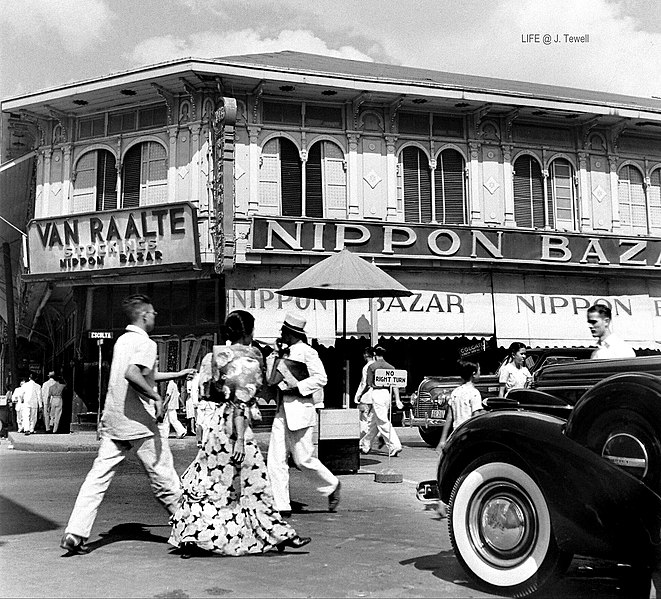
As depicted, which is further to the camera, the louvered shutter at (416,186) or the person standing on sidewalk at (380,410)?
the louvered shutter at (416,186)

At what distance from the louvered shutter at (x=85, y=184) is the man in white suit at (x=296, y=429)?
49.4 feet

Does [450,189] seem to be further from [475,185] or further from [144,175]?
[144,175]

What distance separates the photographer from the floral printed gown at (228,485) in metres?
5.62

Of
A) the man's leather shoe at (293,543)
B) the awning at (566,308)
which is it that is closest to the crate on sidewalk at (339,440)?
the man's leather shoe at (293,543)

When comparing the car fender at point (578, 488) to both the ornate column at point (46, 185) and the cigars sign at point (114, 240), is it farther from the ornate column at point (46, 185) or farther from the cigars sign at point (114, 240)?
the ornate column at point (46, 185)

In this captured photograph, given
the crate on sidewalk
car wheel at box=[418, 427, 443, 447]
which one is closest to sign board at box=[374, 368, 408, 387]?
the crate on sidewalk

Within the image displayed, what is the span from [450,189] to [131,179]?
8.33 m

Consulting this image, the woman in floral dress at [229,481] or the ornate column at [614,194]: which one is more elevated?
the ornate column at [614,194]

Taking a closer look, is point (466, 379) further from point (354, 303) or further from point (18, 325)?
point (18, 325)

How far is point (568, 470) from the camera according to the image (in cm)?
446

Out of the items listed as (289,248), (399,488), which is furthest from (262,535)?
(289,248)

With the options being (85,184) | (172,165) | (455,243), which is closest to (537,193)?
(455,243)

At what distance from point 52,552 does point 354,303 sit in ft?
47.6

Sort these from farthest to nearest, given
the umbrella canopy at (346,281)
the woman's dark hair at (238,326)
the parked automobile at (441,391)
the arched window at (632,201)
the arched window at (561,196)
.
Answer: the arched window at (632,201)
the arched window at (561,196)
the parked automobile at (441,391)
the umbrella canopy at (346,281)
the woman's dark hair at (238,326)
